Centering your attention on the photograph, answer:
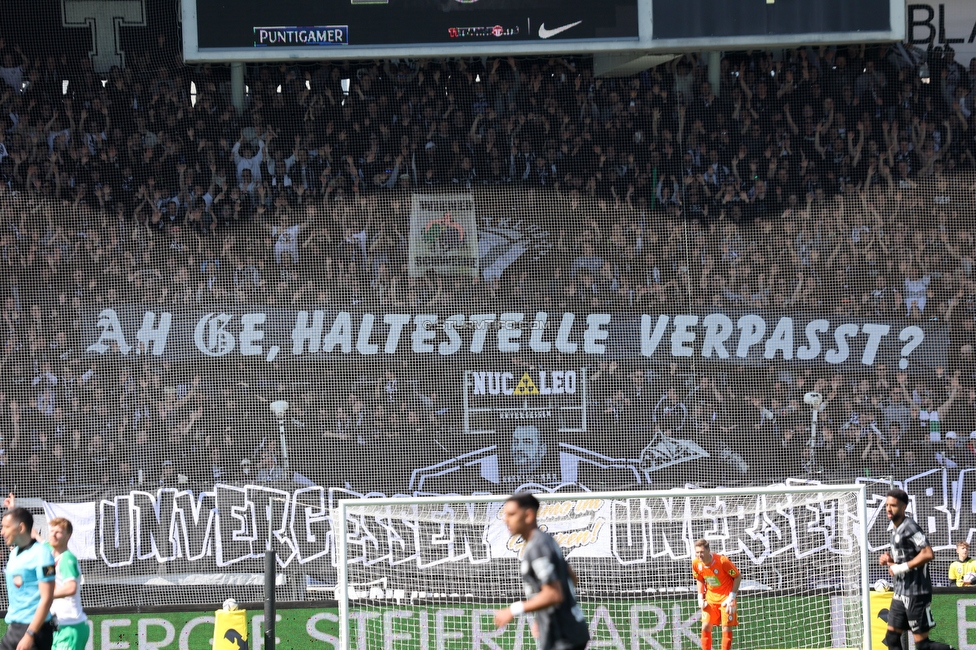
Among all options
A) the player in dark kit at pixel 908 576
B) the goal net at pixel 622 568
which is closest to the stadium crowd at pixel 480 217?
the goal net at pixel 622 568

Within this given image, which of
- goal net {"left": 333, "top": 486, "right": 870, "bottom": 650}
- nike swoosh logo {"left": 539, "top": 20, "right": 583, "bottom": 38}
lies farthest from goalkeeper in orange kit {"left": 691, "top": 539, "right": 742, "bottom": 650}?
nike swoosh logo {"left": 539, "top": 20, "right": 583, "bottom": 38}

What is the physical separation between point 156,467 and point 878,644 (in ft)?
23.2

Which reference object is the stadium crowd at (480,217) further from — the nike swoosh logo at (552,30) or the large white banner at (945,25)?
the nike swoosh logo at (552,30)

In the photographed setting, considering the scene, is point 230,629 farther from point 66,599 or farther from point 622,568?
point 622,568

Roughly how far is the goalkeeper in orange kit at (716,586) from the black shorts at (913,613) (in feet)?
4.35

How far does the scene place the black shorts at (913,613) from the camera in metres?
7.70

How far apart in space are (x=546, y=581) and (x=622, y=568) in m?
5.09

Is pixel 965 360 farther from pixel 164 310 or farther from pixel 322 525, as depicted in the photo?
pixel 164 310

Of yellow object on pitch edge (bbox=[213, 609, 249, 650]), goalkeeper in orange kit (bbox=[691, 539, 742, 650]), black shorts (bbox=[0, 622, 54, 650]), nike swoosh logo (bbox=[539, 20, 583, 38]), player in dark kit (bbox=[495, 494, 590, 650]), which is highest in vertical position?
nike swoosh logo (bbox=[539, 20, 583, 38])

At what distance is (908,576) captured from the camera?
7.73m

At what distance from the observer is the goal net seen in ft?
30.5

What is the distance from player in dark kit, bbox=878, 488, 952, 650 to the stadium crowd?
3521 mm

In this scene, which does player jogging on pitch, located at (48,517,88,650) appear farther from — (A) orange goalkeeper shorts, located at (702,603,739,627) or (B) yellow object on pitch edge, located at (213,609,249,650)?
(A) orange goalkeeper shorts, located at (702,603,739,627)

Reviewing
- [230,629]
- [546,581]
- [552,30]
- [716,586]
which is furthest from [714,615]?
[552,30]
